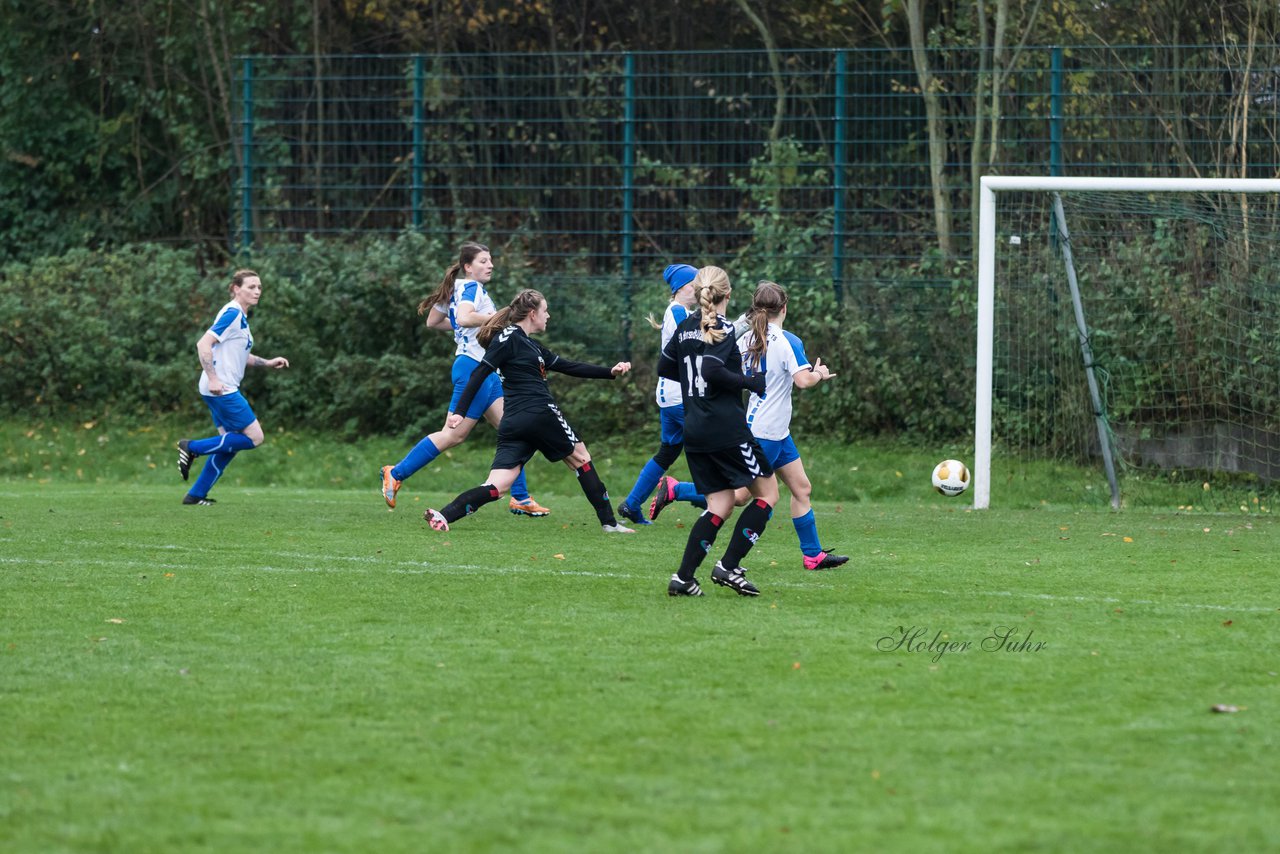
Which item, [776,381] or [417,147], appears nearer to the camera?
[776,381]

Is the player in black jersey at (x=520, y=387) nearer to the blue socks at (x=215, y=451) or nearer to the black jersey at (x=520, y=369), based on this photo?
the black jersey at (x=520, y=369)

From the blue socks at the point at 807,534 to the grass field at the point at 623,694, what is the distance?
0.25 meters

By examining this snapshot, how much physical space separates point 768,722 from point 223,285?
49.5 ft

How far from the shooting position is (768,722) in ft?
17.5

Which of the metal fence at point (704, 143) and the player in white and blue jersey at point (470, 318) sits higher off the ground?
the metal fence at point (704, 143)

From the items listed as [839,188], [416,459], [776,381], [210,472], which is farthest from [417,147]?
[776,381]

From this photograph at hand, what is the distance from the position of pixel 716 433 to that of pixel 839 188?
9857mm

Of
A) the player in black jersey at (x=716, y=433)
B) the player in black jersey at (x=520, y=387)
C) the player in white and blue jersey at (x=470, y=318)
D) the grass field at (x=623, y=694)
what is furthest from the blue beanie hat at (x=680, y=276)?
the player in black jersey at (x=716, y=433)

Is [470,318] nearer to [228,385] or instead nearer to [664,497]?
[664,497]

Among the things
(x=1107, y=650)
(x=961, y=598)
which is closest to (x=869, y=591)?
(x=961, y=598)

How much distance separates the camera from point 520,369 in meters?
10.6

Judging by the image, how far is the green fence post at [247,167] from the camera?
19.3m
